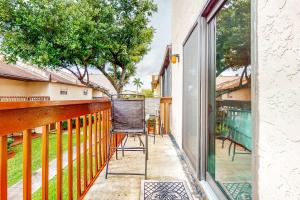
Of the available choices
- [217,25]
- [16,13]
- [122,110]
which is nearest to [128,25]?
[16,13]

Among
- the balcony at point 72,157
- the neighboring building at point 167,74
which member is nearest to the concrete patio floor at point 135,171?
the balcony at point 72,157

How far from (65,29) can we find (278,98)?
1021 centimetres

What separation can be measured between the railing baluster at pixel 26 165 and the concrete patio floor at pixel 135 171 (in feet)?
4.09

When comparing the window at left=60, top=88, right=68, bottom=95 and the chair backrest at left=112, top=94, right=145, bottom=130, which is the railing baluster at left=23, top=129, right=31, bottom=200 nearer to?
the chair backrest at left=112, top=94, right=145, bottom=130

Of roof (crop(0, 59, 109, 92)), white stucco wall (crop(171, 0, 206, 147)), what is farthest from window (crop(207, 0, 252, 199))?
roof (crop(0, 59, 109, 92))

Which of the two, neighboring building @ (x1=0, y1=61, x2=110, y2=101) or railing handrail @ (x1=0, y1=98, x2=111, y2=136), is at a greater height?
neighboring building @ (x1=0, y1=61, x2=110, y2=101)

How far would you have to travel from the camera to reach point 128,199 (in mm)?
2545

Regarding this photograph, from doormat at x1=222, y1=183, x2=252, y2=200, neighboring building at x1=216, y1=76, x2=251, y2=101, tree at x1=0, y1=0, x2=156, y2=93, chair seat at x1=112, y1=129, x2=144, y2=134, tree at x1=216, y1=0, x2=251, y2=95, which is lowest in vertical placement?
doormat at x1=222, y1=183, x2=252, y2=200

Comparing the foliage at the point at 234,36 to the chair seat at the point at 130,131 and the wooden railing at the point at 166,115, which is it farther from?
the wooden railing at the point at 166,115

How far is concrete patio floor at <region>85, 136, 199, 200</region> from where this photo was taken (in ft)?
8.79

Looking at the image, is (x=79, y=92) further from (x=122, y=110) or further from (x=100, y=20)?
(x=122, y=110)

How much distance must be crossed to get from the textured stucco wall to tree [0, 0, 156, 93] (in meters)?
9.37

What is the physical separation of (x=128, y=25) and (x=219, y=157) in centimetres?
1018

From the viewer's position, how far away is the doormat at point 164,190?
2562mm
